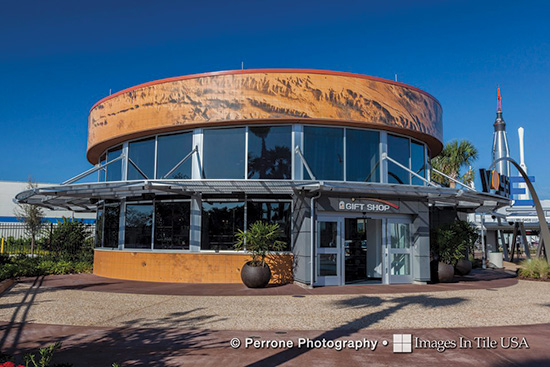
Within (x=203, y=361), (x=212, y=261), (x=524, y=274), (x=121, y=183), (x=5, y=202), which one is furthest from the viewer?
(x=5, y=202)

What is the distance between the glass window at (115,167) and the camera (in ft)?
61.9

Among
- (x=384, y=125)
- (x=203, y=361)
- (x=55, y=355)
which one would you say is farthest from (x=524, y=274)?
(x=55, y=355)

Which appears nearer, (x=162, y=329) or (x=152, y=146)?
(x=162, y=329)

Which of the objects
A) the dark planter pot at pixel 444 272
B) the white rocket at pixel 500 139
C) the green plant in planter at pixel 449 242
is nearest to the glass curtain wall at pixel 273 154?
the green plant in planter at pixel 449 242

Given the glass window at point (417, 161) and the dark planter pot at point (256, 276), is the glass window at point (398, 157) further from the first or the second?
the dark planter pot at point (256, 276)

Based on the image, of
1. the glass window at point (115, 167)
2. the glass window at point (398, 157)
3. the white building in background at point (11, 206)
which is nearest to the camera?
the glass window at point (398, 157)

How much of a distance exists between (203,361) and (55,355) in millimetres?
2148

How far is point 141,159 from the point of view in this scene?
1775 cm

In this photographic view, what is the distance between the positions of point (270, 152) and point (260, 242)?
3385 mm

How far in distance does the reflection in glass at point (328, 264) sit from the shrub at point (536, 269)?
9.24 metres

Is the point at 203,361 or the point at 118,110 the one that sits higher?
the point at 118,110

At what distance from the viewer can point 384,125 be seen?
53.0 feet

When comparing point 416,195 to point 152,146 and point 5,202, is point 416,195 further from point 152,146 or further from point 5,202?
point 5,202

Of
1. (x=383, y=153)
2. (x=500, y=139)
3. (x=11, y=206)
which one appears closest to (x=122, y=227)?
(x=383, y=153)
